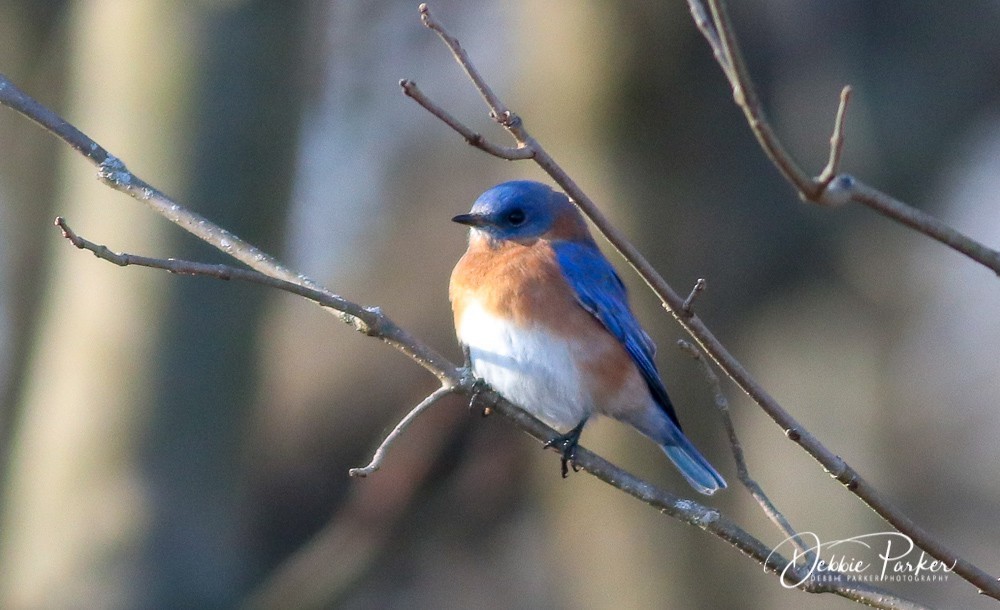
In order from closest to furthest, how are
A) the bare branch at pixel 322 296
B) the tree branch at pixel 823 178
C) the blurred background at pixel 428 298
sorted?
1. the tree branch at pixel 823 178
2. the bare branch at pixel 322 296
3. the blurred background at pixel 428 298

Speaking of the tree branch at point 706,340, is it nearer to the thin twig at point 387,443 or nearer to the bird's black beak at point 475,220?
the thin twig at point 387,443

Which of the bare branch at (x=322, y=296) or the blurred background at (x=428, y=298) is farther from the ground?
the blurred background at (x=428, y=298)

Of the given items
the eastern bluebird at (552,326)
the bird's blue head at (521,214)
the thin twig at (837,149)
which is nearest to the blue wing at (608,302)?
the eastern bluebird at (552,326)

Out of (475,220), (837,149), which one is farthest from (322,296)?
(475,220)

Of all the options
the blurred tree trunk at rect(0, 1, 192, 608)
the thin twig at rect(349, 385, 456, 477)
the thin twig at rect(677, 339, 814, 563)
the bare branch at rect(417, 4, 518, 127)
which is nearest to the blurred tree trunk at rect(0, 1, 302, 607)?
the blurred tree trunk at rect(0, 1, 192, 608)

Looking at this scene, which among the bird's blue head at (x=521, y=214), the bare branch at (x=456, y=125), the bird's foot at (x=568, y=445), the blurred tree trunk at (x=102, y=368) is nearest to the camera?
the bare branch at (x=456, y=125)

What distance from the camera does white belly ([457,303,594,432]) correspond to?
4.19m

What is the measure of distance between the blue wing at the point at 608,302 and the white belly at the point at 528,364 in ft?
0.73

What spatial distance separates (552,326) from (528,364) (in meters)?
0.17

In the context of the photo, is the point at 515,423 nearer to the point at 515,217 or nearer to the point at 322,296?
the point at 322,296

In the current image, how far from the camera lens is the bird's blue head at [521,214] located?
455cm

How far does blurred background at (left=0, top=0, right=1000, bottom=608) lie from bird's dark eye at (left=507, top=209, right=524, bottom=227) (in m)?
2.08

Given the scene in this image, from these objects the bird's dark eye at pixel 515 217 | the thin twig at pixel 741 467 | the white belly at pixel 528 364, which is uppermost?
the bird's dark eye at pixel 515 217

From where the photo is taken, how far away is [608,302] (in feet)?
14.7
